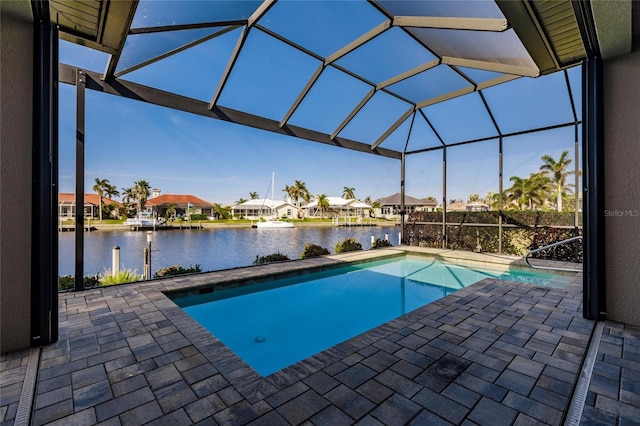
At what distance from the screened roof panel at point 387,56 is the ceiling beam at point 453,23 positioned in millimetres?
318

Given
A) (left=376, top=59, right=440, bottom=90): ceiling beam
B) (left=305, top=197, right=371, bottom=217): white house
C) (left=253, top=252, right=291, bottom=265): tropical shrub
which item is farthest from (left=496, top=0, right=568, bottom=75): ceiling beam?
(left=305, top=197, right=371, bottom=217): white house

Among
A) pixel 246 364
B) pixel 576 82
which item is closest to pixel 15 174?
pixel 246 364

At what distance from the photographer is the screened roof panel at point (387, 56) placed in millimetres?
4734

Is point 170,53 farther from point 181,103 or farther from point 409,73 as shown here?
point 409,73

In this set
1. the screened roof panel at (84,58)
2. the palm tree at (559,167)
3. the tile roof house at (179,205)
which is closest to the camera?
the screened roof panel at (84,58)

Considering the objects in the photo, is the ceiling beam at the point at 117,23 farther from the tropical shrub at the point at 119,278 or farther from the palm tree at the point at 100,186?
the palm tree at the point at 100,186

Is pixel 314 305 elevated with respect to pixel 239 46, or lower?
lower

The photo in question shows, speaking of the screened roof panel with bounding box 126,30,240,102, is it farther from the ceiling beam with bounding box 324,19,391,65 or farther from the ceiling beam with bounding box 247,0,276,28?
the ceiling beam with bounding box 324,19,391,65

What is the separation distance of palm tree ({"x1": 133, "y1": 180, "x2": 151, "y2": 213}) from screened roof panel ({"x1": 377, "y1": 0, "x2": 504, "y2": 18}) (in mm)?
37320

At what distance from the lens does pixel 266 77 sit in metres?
5.56

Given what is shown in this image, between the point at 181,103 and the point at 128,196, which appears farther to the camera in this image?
the point at 128,196

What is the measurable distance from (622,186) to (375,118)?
5125mm

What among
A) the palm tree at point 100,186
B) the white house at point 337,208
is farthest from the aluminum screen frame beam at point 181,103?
the palm tree at point 100,186

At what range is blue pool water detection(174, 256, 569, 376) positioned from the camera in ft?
12.1
